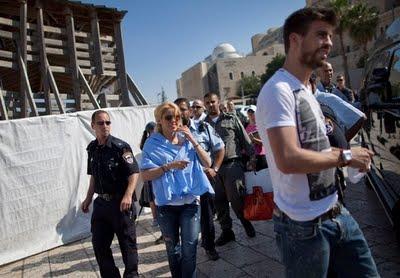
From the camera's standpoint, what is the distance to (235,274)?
14.5 ft

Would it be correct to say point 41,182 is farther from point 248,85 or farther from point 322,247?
point 248,85

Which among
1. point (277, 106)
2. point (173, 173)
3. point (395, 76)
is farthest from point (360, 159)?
point (395, 76)

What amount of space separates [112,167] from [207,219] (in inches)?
48.8

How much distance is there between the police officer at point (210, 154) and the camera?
15.6 ft

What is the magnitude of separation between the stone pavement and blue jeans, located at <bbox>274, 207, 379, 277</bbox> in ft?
6.42

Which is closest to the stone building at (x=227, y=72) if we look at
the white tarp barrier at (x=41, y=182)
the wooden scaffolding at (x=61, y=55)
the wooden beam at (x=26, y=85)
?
the wooden scaffolding at (x=61, y=55)

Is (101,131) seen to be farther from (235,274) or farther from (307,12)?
(307,12)

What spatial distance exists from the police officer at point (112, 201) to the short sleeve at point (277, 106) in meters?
2.51

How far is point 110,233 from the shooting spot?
4.27m

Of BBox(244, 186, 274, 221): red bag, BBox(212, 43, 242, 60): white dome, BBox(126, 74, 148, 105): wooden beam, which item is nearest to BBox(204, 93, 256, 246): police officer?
BBox(244, 186, 274, 221): red bag

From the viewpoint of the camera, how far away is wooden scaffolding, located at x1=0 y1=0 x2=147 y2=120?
431 inches

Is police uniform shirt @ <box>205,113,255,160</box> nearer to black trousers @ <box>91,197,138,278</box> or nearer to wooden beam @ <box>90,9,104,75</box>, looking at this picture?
black trousers @ <box>91,197,138,278</box>

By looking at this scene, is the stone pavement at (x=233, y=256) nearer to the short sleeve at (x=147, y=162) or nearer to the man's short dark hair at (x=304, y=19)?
the short sleeve at (x=147, y=162)

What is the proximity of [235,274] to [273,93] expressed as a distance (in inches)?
117
